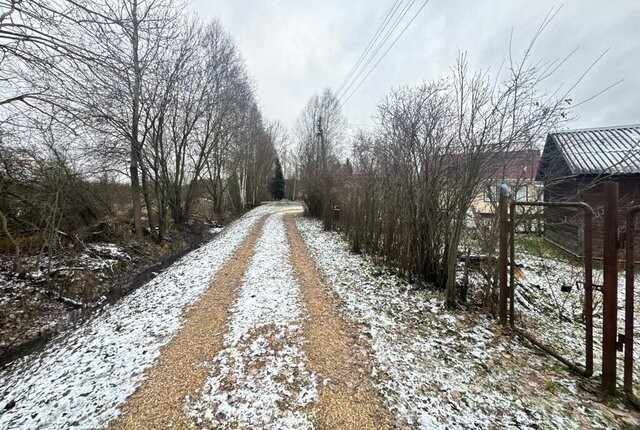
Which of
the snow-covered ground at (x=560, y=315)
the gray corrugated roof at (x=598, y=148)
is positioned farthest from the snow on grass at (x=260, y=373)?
the gray corrugated roof at (x=598, y=148)

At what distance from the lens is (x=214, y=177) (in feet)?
63.7

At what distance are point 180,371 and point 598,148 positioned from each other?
14036 mm

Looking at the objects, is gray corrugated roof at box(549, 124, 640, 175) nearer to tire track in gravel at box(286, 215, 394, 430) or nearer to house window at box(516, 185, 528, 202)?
house window at box(516, 185, 528, 202)

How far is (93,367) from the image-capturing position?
10.2 ft

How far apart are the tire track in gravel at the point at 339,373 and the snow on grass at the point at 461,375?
0.17m

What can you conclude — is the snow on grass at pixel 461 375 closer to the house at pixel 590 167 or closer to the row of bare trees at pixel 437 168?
the row of bare trees at pixel 437 168

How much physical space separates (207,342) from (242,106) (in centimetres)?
1674

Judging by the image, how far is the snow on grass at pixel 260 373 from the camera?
2283 mm

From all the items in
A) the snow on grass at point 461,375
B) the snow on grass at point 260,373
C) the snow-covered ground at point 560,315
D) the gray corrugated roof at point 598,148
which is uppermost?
the gray corrugated roof at point 598,148

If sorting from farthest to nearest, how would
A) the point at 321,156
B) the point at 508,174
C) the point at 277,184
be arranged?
1. the point at 277,184
2. the point at 321,156
3. the point at 508,174

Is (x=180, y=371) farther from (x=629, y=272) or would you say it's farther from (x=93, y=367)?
(x=629, y=272)

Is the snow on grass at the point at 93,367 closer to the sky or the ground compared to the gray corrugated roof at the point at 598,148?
closer to the ground

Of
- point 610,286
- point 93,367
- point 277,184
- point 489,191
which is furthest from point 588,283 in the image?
point 277,184

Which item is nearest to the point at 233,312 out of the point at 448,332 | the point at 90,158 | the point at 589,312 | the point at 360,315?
the point at 360,315
